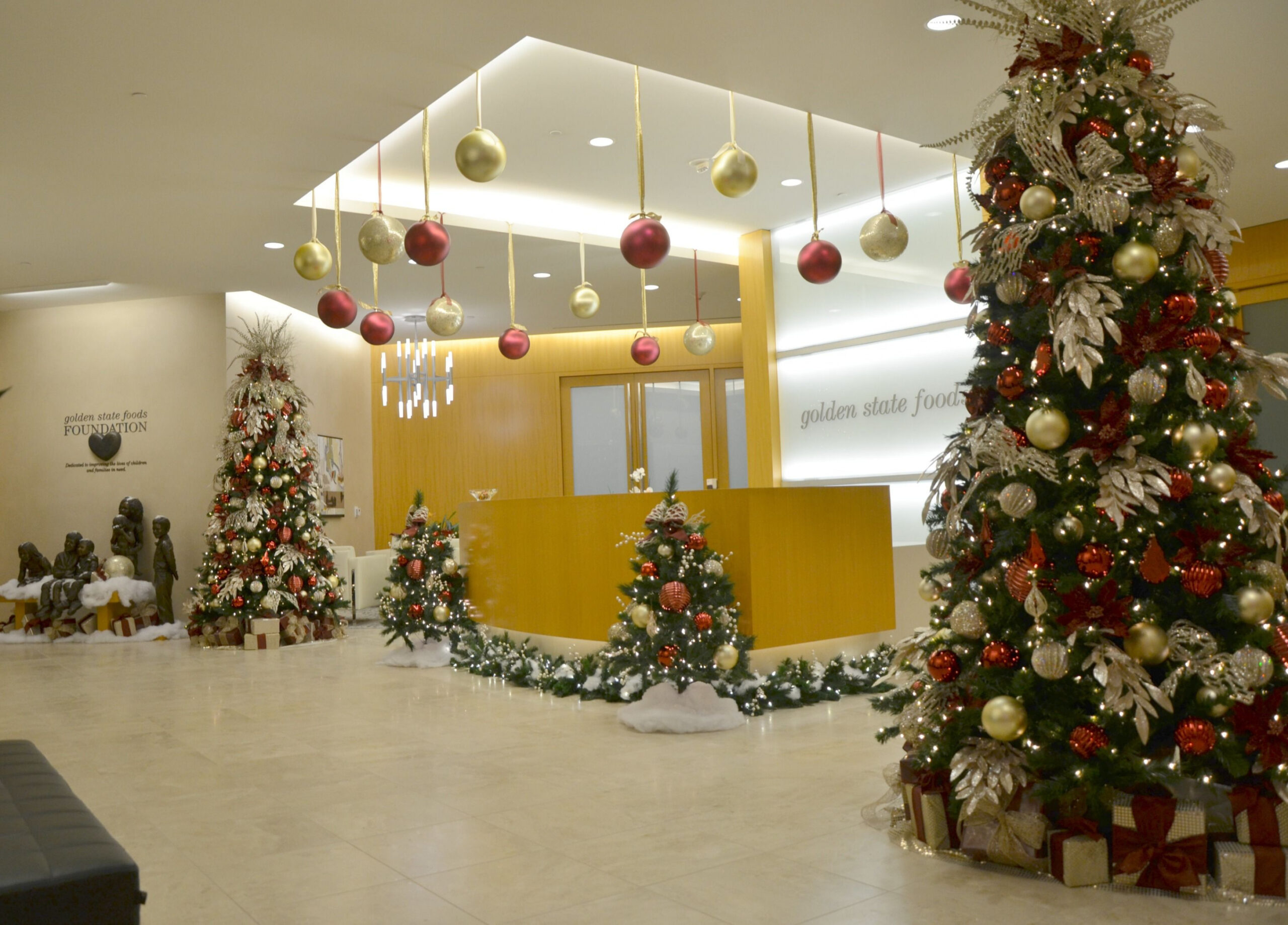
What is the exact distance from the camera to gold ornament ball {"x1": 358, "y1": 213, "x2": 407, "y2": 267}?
18.9 feet

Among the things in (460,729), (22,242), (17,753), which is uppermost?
(22,242)

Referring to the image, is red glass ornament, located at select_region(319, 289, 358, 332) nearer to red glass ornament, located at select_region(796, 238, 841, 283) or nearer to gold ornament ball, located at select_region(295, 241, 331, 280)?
gold ornament ball, located at select_region(295, 241, 331, 280)

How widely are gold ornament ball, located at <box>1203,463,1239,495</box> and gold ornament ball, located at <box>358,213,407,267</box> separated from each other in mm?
4203

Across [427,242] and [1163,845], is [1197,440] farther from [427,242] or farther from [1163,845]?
A: [427,242]

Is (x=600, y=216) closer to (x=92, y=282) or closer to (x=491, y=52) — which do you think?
(x=491, y=52)

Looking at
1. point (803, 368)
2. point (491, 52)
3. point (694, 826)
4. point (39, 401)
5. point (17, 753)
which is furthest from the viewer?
point (39, 401)

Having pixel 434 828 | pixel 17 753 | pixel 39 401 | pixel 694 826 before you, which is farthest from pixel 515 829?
pixel 39 401

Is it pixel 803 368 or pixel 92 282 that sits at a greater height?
pixel 92 282

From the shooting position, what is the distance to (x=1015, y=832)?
3.32 meters

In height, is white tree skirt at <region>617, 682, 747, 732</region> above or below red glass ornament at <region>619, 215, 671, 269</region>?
below

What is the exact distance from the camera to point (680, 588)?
19.8 feet

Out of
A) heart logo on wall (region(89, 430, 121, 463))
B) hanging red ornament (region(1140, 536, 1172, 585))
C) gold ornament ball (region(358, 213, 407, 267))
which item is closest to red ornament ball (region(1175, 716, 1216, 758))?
hanging red ornament (region(1140, 536, 1172, 585))

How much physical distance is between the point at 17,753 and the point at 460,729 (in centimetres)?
307

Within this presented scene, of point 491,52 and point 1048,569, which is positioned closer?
point 1048,569
